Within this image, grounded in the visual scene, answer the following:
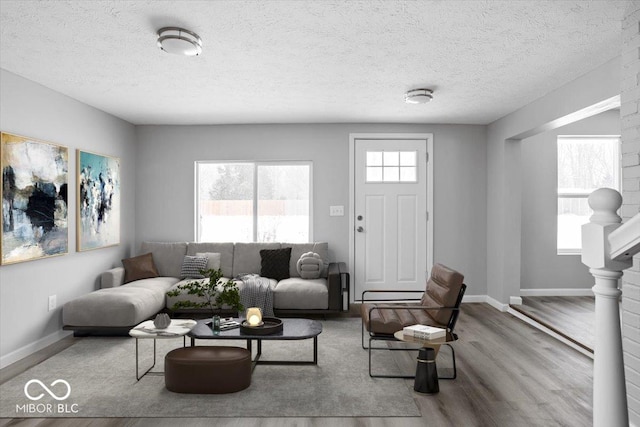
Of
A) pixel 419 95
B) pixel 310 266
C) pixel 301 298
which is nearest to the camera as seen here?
pixel 419 95

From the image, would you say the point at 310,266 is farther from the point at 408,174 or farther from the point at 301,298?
the point at 408,174

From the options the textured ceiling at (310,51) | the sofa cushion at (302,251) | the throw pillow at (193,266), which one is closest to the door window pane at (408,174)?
the textured ceiling at (310,51)

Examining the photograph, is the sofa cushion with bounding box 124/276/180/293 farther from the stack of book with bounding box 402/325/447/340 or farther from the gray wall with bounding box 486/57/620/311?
the gray wall with bounding box 486/57/620/311

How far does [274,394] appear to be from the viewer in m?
3.21

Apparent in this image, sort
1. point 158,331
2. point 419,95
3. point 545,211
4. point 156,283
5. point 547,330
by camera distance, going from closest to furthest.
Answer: point 158,331
point 419,95
point 547,330
point 156,283
point 545,211

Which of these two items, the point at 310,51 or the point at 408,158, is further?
the point at 408,158

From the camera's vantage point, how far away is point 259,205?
638 cm

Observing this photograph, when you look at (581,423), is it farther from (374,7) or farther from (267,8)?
(267,8)

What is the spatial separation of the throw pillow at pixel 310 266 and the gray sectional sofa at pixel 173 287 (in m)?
0.08

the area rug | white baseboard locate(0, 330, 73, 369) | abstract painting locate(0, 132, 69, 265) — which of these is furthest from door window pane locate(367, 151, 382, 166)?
white baseboard locate(0, 330, 73, 369)

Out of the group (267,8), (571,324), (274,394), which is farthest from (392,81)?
(571,324)

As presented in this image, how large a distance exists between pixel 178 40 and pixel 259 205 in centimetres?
348

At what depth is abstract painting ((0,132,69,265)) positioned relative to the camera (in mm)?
3828

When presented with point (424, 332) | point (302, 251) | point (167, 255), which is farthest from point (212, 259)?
point (424, 332)
